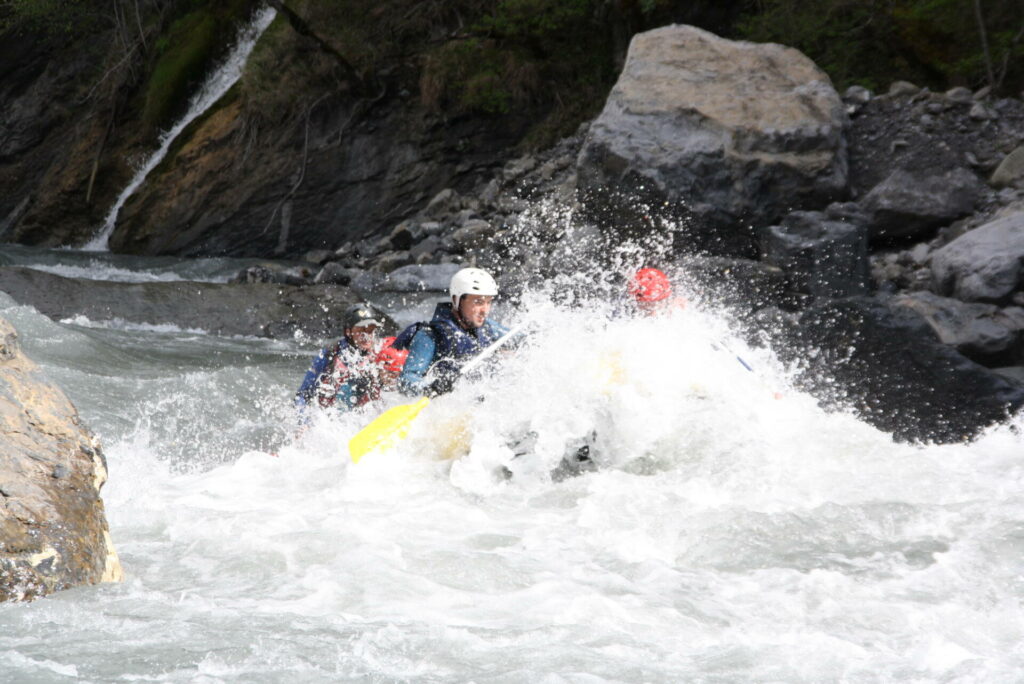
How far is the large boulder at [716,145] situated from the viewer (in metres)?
11.1

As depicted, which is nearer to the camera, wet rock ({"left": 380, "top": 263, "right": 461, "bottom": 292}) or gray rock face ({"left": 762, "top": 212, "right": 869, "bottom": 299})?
gray rock face ({"left": 762, "top": 212, "right": 869, "bottom": 299})

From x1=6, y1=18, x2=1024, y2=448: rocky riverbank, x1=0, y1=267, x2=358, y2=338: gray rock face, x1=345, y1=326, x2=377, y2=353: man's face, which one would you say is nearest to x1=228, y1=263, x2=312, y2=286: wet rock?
x1=6, y1=18, x2=1024, y2=448: rocky riverbank

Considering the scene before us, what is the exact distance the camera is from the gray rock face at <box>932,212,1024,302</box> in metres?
8.45

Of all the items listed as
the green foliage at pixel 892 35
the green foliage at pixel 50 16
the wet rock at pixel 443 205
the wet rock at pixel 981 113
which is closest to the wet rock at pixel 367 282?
the wet rock at pixel 443 205

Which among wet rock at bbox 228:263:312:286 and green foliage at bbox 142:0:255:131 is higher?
green foliage at bbox 142:0:255:131

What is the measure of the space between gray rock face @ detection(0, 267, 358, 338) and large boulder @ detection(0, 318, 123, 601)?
20.8ft

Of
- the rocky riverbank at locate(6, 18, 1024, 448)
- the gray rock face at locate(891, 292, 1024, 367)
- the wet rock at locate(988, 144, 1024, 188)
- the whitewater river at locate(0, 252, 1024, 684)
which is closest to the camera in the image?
the whitewater river at locate(0, 252, 1024, 684)

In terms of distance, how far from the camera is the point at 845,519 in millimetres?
4754

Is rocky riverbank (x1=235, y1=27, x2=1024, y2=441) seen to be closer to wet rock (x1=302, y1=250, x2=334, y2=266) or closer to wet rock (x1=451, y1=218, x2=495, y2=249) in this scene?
wet rock (x1=451, y1=218, x2=495, y2=249)

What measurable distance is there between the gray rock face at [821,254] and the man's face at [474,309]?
445 cm

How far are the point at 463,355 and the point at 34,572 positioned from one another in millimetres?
3076

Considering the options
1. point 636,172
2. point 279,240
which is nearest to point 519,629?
point 636,172

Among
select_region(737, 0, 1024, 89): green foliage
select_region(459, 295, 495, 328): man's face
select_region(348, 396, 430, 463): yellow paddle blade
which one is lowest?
select_region(348, 396, 430, 463): yellow paddle blade

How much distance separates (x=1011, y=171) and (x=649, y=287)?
5.68m
